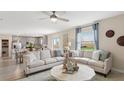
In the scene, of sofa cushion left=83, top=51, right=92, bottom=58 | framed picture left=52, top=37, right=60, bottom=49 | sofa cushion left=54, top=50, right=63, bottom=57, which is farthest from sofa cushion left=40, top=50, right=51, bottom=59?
sofa cushion left=83, top=51, right=92, bottom=58

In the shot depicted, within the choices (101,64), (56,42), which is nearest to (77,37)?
(56,42)

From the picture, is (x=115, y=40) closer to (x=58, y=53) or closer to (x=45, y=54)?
(x=58, y=53)

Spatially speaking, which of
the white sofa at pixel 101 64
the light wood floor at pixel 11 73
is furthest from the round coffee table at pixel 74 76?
the light wood floor at pixel 11 73

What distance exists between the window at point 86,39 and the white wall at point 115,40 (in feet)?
1.64

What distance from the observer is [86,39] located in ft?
14.9

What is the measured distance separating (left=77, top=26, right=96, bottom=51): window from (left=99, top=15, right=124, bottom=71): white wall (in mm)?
501

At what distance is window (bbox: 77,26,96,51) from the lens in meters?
4.20

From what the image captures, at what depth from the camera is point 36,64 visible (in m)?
3.19

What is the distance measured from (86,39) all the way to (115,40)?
1.37 m

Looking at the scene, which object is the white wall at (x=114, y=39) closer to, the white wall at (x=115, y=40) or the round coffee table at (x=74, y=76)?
the white wall at (x=115, y=40)

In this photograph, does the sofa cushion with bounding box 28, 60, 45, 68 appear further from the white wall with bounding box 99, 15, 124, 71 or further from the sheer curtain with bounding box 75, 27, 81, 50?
the white wall with bounding box 99, 15, 124, 71

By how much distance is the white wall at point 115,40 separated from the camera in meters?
3.23
